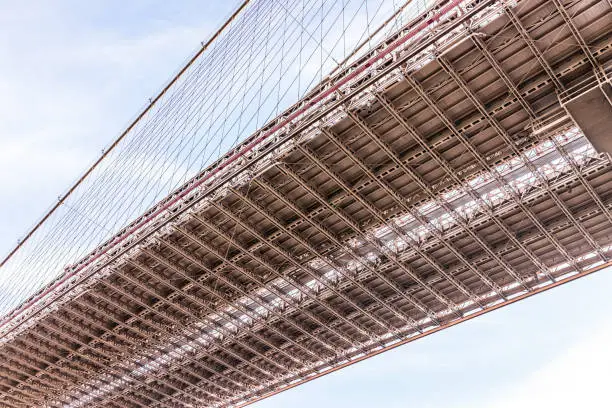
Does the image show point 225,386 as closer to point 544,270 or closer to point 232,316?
point 232,316

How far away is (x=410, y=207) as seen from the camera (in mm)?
30109

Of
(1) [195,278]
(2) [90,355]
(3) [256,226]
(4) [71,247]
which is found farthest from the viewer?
(4) [71,247]

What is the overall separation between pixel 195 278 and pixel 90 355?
15550 millimetres

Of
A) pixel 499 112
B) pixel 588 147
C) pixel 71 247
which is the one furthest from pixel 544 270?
pixel 71 247

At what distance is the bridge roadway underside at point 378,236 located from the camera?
24.4 meters

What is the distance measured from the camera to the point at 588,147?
26.8 m

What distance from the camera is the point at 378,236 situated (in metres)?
32.9

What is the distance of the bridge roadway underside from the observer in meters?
24.4

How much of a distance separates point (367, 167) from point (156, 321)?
21712mm

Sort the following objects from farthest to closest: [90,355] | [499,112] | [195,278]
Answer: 1. [90,355]
2. [195,278]
3. [499,112]

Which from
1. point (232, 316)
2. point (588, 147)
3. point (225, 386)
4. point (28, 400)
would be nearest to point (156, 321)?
point (232, 316)

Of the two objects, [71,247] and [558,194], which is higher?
[71,247]

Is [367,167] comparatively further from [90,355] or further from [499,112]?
[90,355]

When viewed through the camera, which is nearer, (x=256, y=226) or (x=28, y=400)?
(x=256, y=226)
